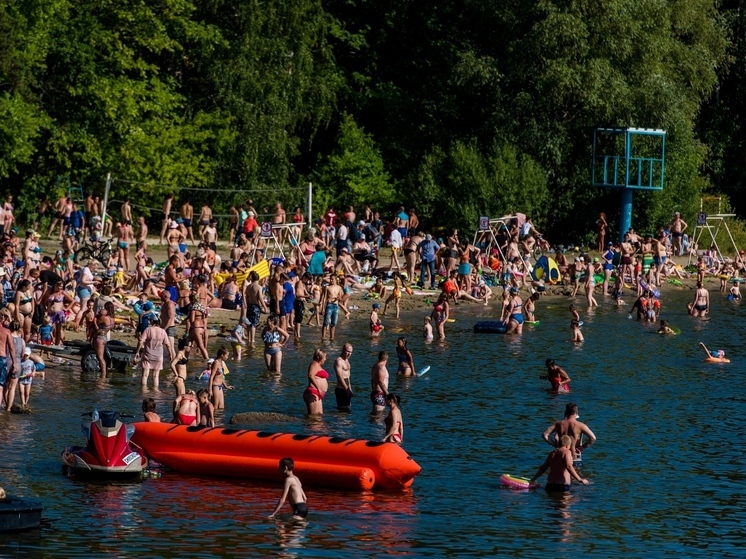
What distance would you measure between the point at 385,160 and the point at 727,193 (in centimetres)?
1428

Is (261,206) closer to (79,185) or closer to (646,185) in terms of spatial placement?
(79,185)

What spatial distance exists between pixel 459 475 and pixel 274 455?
294cm

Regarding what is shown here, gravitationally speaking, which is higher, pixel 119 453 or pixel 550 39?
pixel 550 39

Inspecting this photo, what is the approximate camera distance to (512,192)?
5028 centimetres

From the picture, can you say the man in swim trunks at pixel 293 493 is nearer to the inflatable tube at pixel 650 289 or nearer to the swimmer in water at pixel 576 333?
the swimmer in water at pixel 576 333

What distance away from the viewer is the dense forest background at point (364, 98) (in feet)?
153

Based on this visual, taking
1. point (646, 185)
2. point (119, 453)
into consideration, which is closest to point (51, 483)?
Answer: point (119, 453)

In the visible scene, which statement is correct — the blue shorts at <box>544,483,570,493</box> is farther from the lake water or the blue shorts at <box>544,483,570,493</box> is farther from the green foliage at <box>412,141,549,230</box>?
the green foliage at <box>412,141,549,230</box>

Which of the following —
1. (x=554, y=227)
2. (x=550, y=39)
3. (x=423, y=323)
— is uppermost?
(x=550, y=39)

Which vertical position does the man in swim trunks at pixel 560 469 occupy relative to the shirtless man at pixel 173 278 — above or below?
below

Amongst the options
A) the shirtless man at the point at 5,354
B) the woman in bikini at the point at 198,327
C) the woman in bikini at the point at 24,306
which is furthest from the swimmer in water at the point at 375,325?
the shirtless man at the point at 5,354

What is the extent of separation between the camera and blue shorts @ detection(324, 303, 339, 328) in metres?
35.2

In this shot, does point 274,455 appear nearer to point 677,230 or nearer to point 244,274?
point 244,274

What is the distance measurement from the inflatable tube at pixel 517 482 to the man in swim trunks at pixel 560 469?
0.15 m
